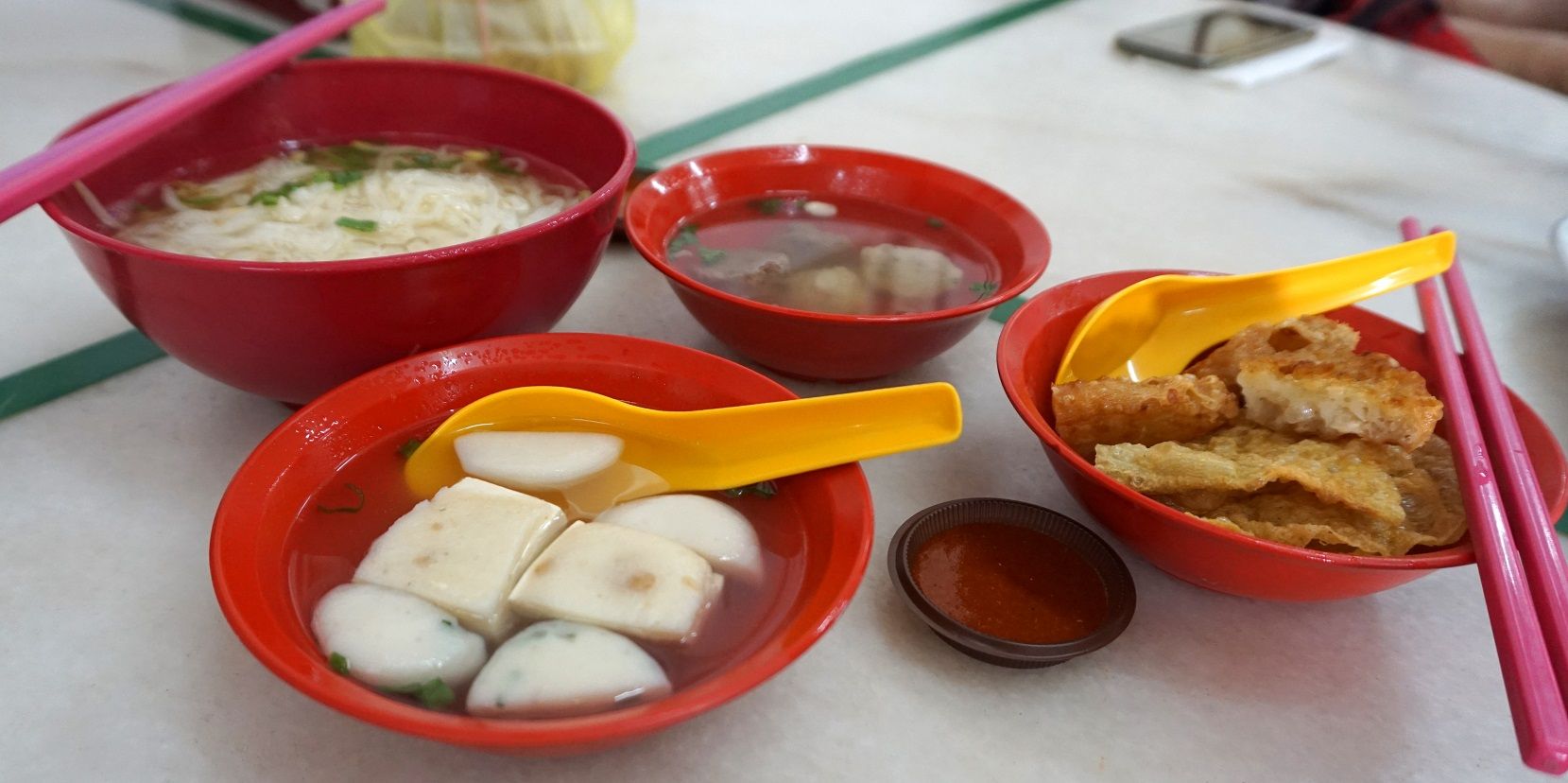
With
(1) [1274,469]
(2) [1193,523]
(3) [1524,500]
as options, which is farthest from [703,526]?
(3) [1524,500]

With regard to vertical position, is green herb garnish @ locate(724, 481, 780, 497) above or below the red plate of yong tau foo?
below

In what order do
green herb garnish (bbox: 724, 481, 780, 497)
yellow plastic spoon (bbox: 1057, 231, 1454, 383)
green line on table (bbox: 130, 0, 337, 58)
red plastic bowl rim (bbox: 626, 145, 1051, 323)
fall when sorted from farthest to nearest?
Result: green line on table (bbox: 130, 0, 337, 58) → yellow plastic spoon (bbox: 1057, 231, 1454, 383) → red plastic bowl rim (bbox: 626, 145, 1051, 323) → green herb garnish (bbox: 724, 481, 780, 497)

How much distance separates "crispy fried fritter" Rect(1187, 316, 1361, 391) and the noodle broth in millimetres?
885

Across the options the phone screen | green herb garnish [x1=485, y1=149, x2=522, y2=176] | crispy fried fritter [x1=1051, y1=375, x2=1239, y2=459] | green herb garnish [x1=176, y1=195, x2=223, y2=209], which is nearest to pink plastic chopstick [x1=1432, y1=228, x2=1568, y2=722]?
crispy fried fritter [x1=1051, y1=375, x2=1239, y2=459]

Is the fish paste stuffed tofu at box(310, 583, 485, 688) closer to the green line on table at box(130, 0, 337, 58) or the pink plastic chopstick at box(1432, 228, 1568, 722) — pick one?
the pink plastic chopstick at box(1432, 228, 1568, 722)

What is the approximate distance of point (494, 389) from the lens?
1069 mm

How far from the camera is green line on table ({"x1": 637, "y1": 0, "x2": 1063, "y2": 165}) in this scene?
6.78 feet

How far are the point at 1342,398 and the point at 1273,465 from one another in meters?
0.12

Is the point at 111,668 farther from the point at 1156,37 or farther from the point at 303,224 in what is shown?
the point at 1156,37

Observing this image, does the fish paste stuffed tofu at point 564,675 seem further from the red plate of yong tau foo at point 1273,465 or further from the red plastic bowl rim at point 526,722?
the red plate of yong tau foo at point 1273,465

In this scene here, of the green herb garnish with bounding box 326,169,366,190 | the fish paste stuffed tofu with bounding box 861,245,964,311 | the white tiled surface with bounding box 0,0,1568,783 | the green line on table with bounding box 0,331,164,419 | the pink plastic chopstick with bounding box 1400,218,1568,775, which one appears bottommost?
the white tiled surface with bounding box 0,0,1568,783

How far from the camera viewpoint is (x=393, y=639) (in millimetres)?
782

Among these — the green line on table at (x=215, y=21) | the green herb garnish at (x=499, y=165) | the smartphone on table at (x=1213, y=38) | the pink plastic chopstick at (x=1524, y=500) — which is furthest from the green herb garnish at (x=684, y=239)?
the smartphone on table at (x=1213, y=38)

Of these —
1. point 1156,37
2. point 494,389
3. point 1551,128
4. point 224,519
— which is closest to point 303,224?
point 494,389
